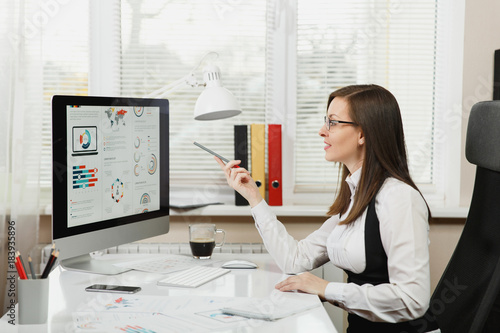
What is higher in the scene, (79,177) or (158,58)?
(158,58)

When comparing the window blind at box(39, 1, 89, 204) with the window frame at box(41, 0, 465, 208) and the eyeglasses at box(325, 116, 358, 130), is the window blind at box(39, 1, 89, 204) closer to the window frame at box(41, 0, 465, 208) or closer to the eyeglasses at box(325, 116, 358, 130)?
the window frame at box(41, 0, 465, 208)

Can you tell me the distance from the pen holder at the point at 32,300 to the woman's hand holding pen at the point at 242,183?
738 millimetres

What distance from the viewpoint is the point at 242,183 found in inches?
70.6

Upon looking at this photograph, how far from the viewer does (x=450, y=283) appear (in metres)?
1.52

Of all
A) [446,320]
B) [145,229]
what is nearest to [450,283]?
[446,320]

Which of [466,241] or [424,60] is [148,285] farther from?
[424,60]

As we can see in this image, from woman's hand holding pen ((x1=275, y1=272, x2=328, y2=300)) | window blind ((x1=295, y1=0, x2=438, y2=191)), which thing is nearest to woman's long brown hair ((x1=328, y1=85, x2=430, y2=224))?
woman's hand holding pen ((x1=275, y1=272, x2=328, y2=300))

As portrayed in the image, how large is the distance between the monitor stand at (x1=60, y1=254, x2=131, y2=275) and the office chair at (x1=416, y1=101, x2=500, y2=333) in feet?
2.90

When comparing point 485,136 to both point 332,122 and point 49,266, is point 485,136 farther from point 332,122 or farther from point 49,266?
point 49,266

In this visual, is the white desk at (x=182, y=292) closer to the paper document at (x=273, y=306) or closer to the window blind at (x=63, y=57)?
the paper document at (x=273, y=306)

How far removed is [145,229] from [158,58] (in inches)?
35.2

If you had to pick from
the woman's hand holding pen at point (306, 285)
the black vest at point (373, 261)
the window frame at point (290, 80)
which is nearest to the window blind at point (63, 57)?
the window frame at point (290, 80)

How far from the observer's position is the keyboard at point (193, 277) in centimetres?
151

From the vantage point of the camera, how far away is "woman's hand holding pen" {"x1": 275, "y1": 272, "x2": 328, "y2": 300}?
1432 mm
